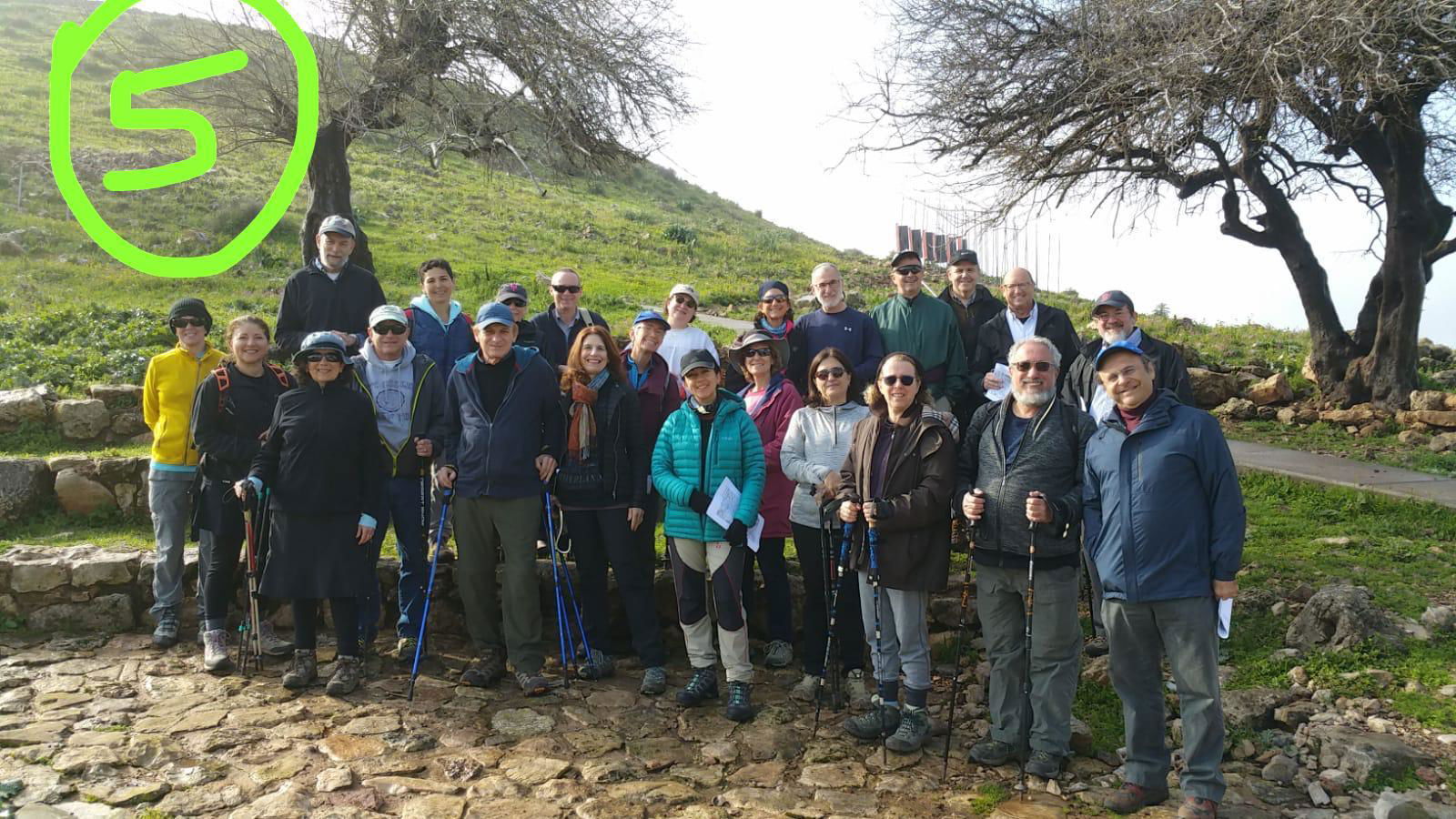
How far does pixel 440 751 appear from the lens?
5270mm

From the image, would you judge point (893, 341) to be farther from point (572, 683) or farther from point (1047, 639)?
point (572, 683)

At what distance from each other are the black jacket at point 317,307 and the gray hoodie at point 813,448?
11.2 feet

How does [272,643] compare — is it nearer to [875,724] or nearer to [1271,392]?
[875,724]

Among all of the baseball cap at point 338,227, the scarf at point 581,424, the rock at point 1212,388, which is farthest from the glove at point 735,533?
the rock at point 1212,388

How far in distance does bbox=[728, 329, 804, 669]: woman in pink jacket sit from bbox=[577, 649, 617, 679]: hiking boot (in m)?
1.07

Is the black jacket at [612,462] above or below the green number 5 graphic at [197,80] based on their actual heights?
below

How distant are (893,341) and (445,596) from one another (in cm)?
385

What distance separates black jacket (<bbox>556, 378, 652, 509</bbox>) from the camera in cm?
621

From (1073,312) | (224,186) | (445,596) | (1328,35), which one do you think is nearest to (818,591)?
(445,596)

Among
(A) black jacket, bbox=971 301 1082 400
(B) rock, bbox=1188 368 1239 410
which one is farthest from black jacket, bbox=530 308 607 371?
(B) rock, bbox=1188 368 1239 410

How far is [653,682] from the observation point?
618 centimetres

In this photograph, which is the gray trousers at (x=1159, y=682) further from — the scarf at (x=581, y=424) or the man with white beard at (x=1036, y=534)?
the scarf at (x=581, y=424)

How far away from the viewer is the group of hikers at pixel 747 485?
4.64m

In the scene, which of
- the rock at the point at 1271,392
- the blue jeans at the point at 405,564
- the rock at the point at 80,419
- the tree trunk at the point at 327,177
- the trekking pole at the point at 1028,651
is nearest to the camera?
the trekking pole at the point at 1028,651
